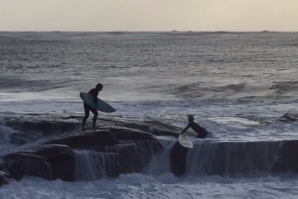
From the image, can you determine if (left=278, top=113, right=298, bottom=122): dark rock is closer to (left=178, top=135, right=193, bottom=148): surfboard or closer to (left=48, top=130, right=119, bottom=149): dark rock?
(left=178, top=135, right=193, bottom=148): surfboard

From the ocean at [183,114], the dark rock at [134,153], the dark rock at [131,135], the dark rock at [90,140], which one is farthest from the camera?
the dark rock at [131,135]

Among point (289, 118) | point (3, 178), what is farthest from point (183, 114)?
point (3, 178)

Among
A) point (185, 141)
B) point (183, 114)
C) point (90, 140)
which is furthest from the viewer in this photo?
point (183, 114)

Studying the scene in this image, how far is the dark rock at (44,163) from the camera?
56.7ft

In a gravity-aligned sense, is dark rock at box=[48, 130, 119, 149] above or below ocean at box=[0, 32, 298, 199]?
above

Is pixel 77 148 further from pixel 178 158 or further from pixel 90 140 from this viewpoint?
pixel 178 158

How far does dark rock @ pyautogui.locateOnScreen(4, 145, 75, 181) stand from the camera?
17.3 metres

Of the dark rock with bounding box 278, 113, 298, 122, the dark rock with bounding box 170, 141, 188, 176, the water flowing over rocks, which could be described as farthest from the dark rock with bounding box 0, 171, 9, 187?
the dark rock with bounding box 278, 113, 298, 122

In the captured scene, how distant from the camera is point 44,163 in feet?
57.0

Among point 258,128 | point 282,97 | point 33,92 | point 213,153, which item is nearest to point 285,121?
point 258,128

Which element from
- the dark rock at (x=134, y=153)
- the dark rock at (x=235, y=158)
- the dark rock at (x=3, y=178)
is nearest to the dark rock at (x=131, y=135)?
the dark rock at (x=134, y=153)

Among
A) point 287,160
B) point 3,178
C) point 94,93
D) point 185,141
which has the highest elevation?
point 94,93

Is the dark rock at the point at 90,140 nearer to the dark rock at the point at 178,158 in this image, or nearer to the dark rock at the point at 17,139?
the dark rock at the point at 17,139

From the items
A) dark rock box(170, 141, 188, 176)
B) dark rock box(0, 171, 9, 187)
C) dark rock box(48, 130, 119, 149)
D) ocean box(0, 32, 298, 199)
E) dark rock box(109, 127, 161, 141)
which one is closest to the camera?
dark rock box(0, 171, 9, 187)
